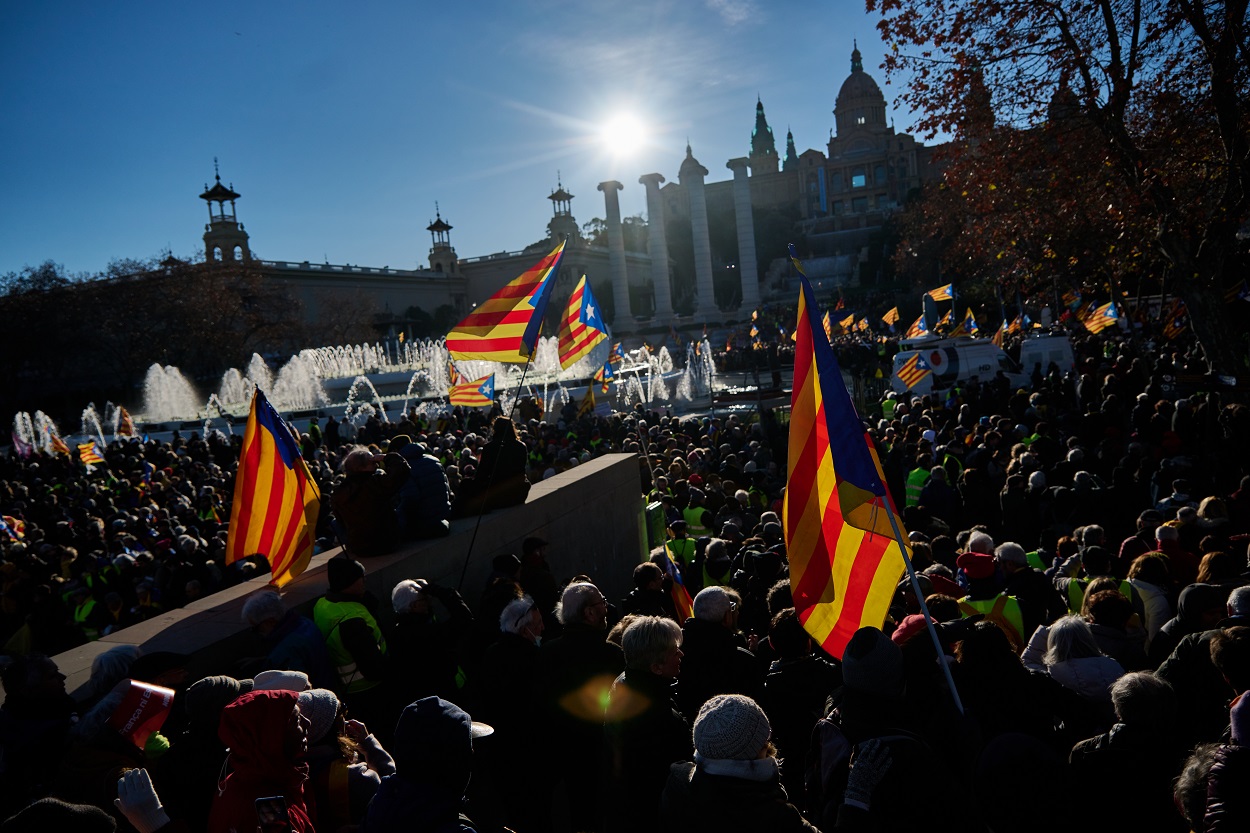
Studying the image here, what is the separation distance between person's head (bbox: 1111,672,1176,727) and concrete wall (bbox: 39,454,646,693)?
3586 millimetres

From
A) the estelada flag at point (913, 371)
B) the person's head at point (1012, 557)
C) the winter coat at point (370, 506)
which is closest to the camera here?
the winter coat at point (370, 506)

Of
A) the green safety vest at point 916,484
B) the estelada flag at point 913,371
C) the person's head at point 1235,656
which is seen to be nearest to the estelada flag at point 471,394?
the estelada flag at point 913,371

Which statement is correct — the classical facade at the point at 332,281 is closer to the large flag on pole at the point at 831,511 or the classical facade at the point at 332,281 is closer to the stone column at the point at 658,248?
the stone column at the point at 658,248

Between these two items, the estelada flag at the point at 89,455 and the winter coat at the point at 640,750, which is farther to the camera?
the estelada flag at the point at 89,455

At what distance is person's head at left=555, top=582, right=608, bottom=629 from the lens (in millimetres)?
3818

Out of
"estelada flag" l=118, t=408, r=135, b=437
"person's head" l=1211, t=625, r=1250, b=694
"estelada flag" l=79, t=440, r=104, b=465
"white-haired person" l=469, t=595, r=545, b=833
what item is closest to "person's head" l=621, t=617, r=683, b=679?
"white-haired person" l=469, t=595, r=545, b=833

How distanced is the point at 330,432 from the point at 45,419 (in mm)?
17386

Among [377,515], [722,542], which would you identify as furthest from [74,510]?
[722,542]

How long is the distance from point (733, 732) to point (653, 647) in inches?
30.5

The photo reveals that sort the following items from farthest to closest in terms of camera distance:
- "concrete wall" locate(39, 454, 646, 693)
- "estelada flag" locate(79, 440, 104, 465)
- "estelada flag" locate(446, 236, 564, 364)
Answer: "estelada flag" locate(79, 440, 104, 465), "estelada flag" locate(446, 236, 564, 364), "concrete wall" locate(39, 454, 646, 693)

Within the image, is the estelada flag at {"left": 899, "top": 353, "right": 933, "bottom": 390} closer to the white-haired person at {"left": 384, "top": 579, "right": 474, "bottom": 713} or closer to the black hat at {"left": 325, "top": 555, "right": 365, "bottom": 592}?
the white-haired person at {"left": 384, "top": 579, "right": 474, "bottom": 713}

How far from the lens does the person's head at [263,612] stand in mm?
3809

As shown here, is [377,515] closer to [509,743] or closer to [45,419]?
[509,743]

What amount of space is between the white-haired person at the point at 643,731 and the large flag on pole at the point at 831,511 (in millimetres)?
1108
